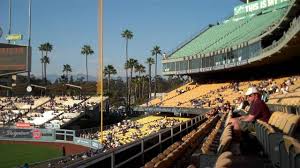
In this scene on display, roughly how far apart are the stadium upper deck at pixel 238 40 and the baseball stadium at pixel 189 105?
94 millimetres

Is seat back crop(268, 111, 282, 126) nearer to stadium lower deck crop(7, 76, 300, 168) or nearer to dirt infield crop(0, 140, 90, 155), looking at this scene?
stadium lower deck crop(7, 76, 300, 168)

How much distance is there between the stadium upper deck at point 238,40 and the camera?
34.0 m

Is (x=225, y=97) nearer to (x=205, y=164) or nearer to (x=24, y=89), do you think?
(x=205, y=164)

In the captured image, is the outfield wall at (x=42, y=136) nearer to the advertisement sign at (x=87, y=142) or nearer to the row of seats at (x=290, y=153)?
the advertisement sign at (x=87, y=142)

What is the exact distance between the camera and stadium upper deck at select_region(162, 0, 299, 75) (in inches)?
1339

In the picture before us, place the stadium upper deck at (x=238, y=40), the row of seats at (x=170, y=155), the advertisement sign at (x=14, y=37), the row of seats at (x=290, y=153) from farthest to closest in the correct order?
the advertisement sign at (x=14, y=37), the stadium upper deck at (x=238, y=40), the row of seats at (x=170, y=155), the row of seats at (x=290, y=153)

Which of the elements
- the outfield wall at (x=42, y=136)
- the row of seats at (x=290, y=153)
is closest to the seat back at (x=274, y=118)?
the row of seats at (x=290, y=153)

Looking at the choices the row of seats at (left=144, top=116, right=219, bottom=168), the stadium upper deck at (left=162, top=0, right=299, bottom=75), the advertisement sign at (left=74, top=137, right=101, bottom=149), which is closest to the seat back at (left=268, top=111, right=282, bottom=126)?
the row of seats at (left=144, top=116, right=219, bottom=168)

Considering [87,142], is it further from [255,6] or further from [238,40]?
[255,6]

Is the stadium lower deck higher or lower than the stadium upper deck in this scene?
lower

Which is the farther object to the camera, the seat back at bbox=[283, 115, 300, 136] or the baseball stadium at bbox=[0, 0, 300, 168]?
the baseball stadium at bbox=[0, 0, 300, 168]

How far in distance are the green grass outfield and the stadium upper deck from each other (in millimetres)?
17632

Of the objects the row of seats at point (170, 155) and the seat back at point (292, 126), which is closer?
the seat back at point (292, 126)

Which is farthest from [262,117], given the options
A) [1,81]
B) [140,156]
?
[1,81]
